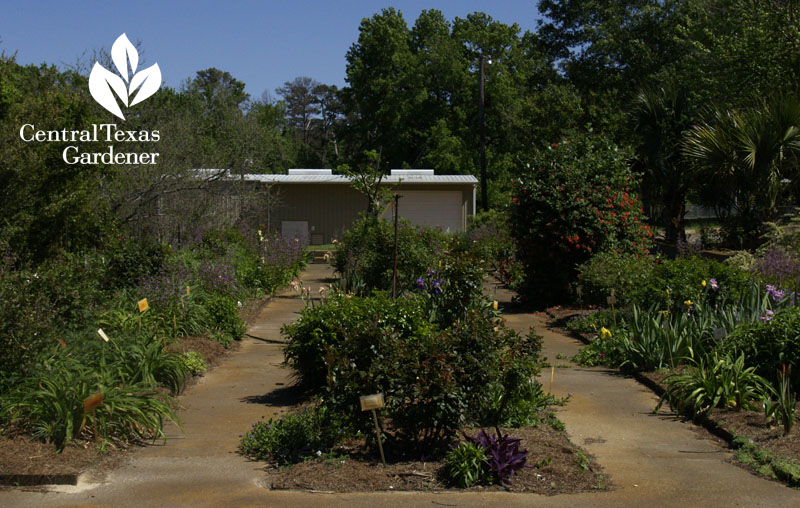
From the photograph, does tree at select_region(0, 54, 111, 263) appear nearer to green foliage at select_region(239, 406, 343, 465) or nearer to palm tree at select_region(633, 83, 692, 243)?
green foliage at select_region(239, 406, 343, 465)

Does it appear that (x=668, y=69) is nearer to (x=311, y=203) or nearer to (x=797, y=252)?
(x=311, y=203)

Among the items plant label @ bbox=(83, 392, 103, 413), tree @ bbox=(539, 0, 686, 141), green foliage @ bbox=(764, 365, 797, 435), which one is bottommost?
green foliage @ bbox=(764, 365, 797, 435)

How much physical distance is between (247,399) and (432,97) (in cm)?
3740

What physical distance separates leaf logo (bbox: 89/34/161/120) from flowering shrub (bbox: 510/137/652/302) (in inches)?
312

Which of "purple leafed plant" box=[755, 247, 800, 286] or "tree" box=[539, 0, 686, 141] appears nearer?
"purple leafed plant" box=[755, 247, 800, 286]

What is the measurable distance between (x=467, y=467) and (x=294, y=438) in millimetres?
1497

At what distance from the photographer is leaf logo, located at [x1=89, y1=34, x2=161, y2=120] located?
15211 mm

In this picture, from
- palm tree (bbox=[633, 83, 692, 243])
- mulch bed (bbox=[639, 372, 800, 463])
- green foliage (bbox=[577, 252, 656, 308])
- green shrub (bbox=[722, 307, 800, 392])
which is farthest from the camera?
palm tree (bbox=[633, 83, 692, 243])

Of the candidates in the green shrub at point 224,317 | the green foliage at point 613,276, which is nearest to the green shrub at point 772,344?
the green foliage at point 613,276

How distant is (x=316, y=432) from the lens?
20.0 feet

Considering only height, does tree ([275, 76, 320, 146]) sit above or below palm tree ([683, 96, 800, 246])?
above

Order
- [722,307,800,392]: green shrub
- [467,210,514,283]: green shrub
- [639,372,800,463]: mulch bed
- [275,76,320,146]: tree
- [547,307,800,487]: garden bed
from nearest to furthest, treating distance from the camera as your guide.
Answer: [547,307,800,487]: garden bed
[639,372,800,463]: mulch bed
[722,307,800,392]: green shrub
[467,210,514,283]: green shrub
[275,76,320,146]: tree

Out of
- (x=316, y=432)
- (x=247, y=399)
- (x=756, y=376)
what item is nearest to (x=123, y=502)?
(x=316, y=432)

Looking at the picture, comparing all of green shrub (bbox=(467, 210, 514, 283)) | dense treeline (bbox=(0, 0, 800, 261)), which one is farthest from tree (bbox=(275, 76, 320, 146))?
green shrub (bbox=(467, 210, 514, 283))
